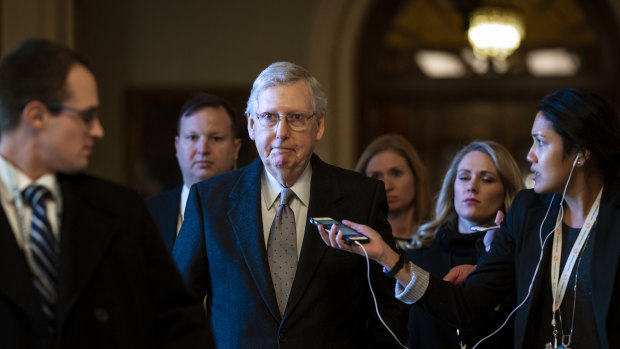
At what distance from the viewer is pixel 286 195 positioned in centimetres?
323

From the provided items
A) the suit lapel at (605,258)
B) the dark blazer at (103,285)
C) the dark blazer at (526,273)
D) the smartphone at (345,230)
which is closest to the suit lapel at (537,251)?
the dark blazer at (526,273)

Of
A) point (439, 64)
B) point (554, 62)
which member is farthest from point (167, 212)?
point (554, 62)

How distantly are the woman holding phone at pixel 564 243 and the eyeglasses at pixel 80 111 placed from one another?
1.09 meters

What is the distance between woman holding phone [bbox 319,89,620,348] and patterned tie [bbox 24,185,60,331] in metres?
1.15

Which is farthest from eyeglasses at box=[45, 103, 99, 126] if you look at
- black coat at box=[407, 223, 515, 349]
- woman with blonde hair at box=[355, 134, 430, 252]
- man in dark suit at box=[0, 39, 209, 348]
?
woman with blonde hair at box=[355, 134, 430, 252]

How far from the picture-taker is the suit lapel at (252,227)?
3.06 meters

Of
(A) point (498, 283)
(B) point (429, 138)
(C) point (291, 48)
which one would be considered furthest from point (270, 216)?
(B) point (429, 138)

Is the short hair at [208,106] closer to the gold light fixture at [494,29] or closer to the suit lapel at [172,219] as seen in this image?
the suit lapel at [172,219]

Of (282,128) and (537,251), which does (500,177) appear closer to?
(537,251)

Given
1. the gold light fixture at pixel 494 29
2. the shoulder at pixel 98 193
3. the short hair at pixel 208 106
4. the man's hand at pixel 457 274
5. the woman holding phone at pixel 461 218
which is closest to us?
the shoulder at pixel 98 193

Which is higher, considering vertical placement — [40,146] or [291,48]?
[291,48]

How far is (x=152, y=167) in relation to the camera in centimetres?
857

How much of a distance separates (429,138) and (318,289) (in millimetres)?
6566

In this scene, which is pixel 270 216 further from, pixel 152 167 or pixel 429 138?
pixel 429 138
